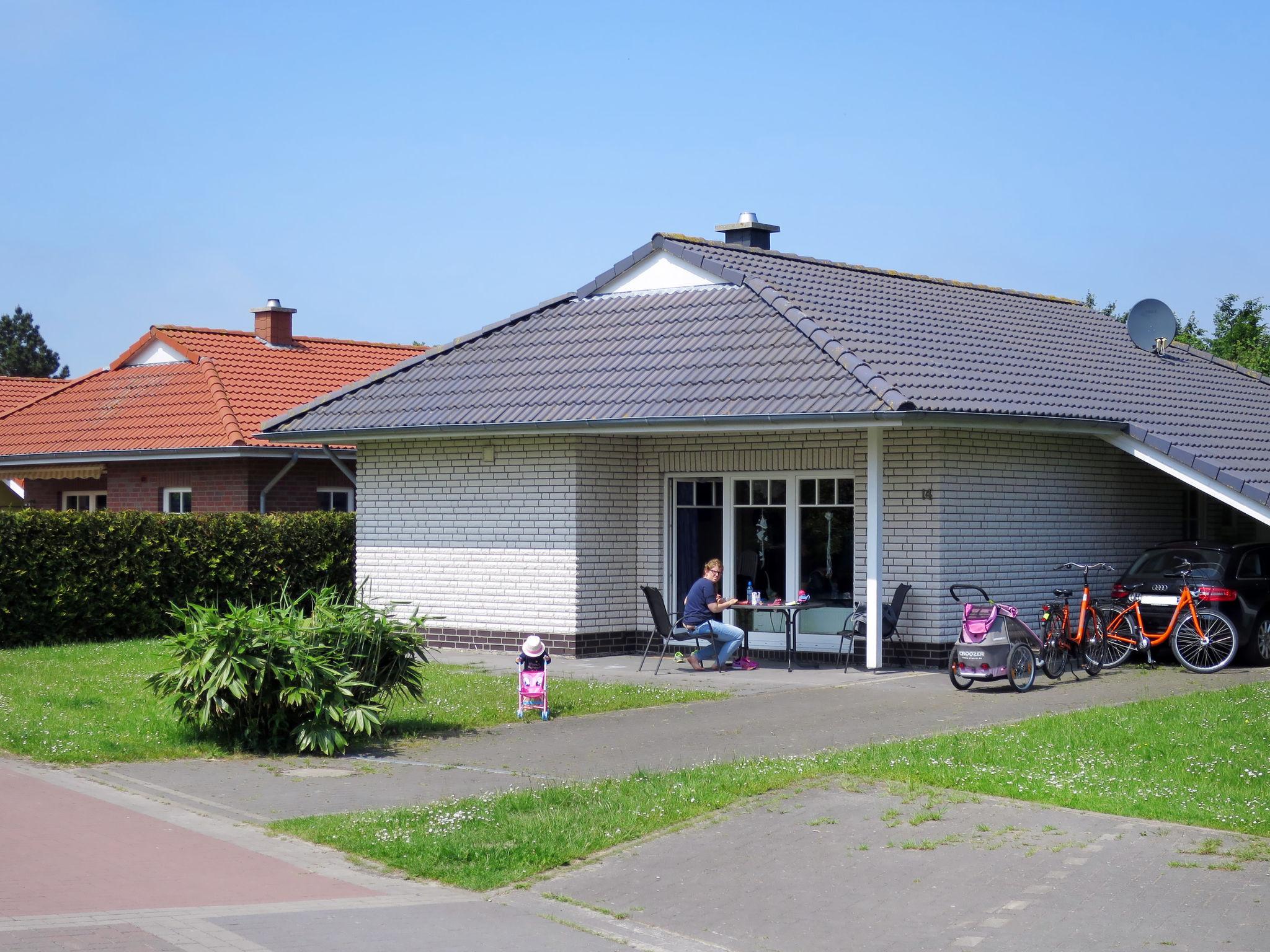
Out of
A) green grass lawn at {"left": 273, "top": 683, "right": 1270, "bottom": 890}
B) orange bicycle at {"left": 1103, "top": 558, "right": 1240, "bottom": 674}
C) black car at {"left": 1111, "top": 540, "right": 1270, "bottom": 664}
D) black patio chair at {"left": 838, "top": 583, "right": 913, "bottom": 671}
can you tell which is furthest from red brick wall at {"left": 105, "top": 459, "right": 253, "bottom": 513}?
green grass lawn at {"left": 273, "top": 683, "right": 1270, "bottom": 890}

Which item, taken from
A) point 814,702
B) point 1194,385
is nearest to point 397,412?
point 814,702

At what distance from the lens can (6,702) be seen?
15320mm

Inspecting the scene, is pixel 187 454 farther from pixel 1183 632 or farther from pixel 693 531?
pixel 1183 632

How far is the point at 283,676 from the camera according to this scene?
12.4m

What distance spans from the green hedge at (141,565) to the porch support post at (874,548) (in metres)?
8.15

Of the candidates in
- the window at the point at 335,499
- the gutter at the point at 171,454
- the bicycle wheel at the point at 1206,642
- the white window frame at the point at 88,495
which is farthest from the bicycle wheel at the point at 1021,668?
the white window frame at the point at 88,495

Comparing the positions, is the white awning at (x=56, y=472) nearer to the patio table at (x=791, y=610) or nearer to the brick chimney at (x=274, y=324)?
the brick chimney at (x=274, y=324)

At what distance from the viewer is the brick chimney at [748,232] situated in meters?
24.7

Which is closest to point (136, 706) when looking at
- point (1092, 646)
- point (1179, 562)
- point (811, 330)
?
point (811, 330)

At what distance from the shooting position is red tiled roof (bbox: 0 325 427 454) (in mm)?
28234

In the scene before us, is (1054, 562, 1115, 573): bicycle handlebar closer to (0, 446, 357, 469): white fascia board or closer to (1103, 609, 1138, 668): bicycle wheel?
(1103, 609, 1138, 668): bicycle wheel

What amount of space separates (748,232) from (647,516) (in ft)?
20.3

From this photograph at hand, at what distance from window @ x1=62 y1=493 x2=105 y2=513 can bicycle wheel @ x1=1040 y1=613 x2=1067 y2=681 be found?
63.8 ft

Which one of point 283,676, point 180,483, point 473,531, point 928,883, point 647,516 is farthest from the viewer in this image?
point 180,483
